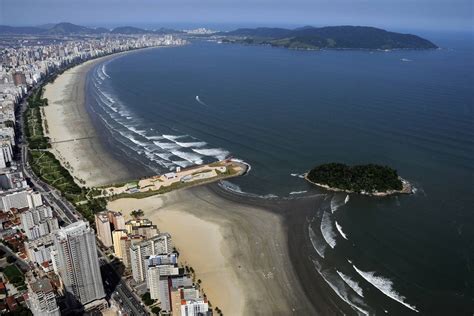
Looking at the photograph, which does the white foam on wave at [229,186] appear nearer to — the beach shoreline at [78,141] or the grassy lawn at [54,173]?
the beach shoreline at [78,141]

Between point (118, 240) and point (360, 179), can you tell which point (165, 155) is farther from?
point (360, 179)

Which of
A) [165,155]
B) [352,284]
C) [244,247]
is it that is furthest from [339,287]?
[165,155]

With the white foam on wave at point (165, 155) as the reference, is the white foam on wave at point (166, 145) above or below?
above

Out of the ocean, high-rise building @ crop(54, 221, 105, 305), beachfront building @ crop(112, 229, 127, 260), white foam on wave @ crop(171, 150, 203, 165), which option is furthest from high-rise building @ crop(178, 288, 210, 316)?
white foam on wave @ crop(171, 150, 203, 165)

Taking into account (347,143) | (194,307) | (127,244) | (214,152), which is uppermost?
(214,152)

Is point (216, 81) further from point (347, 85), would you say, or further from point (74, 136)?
point (74, 136)

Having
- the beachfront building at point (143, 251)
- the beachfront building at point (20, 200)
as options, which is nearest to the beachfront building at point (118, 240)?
the beachfront building at point (143, 251)

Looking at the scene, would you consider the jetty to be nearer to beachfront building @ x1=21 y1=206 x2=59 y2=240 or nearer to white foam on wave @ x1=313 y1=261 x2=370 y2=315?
beachfront building @ x1=21 y1=206 x2=59 y2=240
